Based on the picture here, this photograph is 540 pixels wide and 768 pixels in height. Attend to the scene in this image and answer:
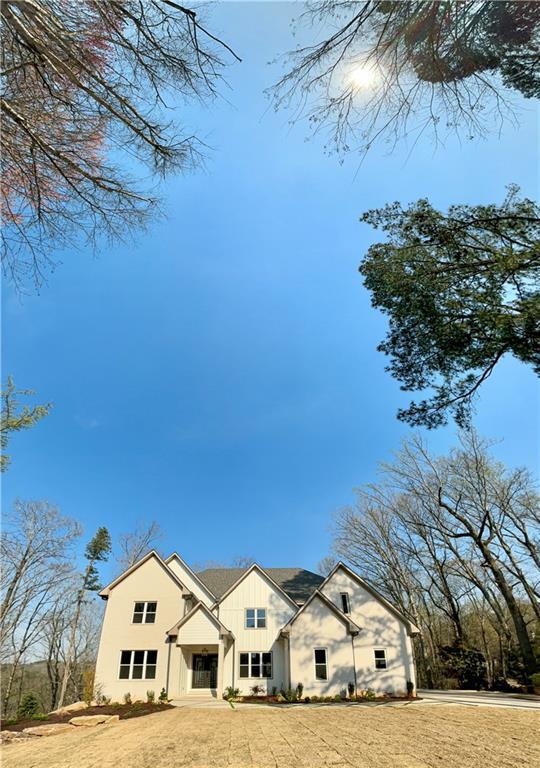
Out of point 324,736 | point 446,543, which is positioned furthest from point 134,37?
point 446,543

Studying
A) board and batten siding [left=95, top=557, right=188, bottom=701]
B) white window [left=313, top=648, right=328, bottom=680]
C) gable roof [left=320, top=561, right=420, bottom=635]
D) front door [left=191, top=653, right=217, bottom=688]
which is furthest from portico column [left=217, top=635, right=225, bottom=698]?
gable roof [left=320, top=561, right=420, bottom=635]

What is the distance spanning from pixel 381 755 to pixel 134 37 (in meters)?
9.63

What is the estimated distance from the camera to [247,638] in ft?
→ 59.5

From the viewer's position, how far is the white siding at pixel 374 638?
16.8 m

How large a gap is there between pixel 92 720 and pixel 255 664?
8453 mm

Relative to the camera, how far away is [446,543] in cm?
2414

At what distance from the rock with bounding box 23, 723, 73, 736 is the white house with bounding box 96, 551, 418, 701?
21.4 feet

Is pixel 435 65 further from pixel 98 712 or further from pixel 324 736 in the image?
pixel 98 712

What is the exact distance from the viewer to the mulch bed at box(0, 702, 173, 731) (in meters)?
10.8

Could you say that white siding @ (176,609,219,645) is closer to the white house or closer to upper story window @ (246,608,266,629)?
the white house

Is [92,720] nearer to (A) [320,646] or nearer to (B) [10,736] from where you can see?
(B) [10,736]

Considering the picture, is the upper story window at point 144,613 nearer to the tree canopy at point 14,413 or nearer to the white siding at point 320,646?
the white siding at point 320,646

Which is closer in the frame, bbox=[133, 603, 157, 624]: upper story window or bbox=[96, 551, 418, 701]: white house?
bbox=[96, 551, 418, 701]: white house

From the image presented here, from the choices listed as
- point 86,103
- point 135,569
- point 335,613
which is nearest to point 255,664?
point 335,613
